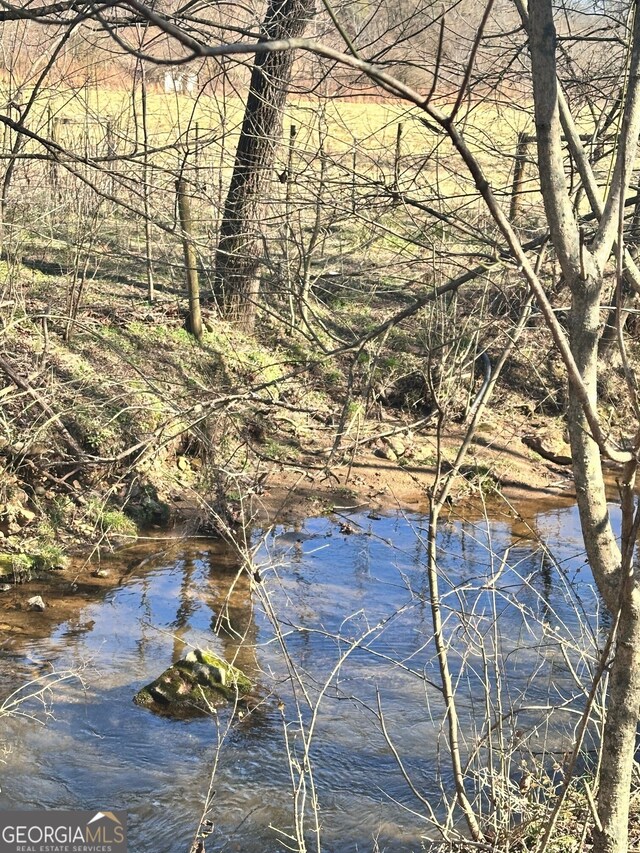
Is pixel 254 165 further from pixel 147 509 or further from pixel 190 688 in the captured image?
pixel 147 509

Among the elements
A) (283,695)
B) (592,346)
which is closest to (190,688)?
Result: (283,695)

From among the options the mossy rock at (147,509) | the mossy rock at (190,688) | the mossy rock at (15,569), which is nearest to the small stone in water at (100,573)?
the mossy rock at (15,569)

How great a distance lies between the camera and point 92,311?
11.3 meters

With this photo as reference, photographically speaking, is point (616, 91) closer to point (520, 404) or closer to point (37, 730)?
point (37, 730)

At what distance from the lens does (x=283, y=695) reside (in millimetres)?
6461

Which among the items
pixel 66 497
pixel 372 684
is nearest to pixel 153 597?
pixel 66 497

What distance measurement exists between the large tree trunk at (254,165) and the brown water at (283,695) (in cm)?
223

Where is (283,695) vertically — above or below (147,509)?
below

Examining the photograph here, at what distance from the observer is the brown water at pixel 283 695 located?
5.02 metres

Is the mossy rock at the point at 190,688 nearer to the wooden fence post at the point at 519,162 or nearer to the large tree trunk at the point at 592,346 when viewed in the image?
the wooden fence post at the point at 519,162

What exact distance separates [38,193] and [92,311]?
1531mm

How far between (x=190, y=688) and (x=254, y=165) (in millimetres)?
3409

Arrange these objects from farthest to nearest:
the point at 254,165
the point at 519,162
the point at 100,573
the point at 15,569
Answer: the point at 100,573 < the point at 15,569 < the point at 519,162 < the point at 254,165

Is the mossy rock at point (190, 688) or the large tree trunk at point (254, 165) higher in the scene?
the large tree trunk at point (254, 165)
